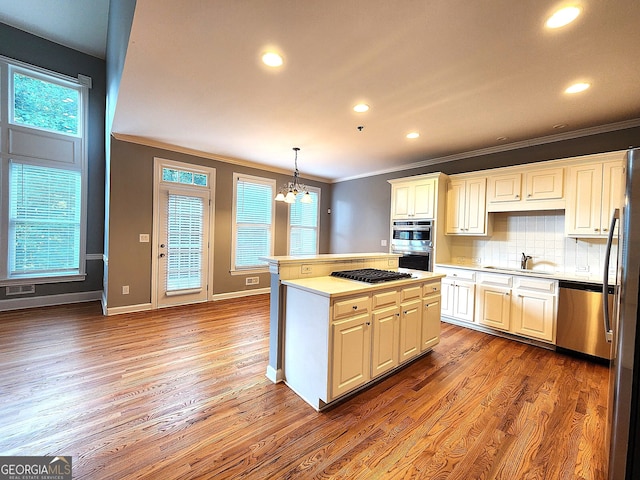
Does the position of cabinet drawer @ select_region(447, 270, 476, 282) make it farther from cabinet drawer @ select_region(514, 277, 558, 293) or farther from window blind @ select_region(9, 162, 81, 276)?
window blind @ select_region(9, 162, 81, 276)

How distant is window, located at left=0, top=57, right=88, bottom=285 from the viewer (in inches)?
160

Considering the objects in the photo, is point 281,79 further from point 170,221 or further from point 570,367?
point 570,367

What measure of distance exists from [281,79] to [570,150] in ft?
12.0

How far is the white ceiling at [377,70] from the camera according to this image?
1.65m

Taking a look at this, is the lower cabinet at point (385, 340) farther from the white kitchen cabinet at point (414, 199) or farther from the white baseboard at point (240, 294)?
the white baseboard at point (240, 294)

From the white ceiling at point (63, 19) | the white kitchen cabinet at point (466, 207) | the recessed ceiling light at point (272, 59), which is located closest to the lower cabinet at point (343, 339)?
the recessed ceiling light at point (272, 59)

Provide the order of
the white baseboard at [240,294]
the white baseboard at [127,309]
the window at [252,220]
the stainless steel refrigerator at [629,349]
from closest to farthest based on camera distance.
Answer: the stainless steel refrigerator at [629,349] → the white baseboard at [127,309] → the white baseboard at [240,294] → the window at [252,220]

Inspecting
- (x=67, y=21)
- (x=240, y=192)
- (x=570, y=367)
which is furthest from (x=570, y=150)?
(x=67, y=21)

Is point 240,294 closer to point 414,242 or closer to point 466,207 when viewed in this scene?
point 414,242

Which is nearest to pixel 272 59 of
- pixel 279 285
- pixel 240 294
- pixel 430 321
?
pixel 279 285

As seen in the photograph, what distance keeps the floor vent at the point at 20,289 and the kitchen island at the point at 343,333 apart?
4594 mm

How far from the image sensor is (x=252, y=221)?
5.50 metres

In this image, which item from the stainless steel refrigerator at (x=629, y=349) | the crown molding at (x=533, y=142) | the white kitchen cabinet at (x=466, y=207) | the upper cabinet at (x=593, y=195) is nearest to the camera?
the stainless steel refrigerator at (x=629, y=349)

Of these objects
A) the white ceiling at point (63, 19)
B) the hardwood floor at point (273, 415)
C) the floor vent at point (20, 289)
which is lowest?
the hardwood floor at point (273, 415)
